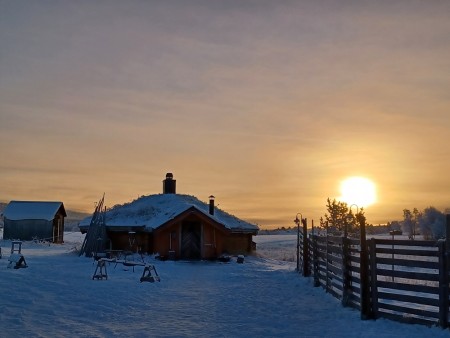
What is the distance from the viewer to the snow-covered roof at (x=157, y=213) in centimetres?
3453

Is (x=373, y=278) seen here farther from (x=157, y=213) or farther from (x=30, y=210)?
(x=30, y=210)

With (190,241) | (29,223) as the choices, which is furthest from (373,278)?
(29,223)

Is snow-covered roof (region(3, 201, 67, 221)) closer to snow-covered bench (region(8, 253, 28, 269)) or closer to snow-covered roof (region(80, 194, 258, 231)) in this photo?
snow-covered roof (region(80, 194, 258, 231))

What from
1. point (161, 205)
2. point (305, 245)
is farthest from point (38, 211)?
point (305, 245)

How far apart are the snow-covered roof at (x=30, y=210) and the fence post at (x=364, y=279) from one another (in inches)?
1875

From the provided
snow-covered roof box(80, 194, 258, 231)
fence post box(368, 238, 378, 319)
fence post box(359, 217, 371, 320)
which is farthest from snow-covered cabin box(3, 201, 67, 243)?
fence post box(368, 238, 378, 319)

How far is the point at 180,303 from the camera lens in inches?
599

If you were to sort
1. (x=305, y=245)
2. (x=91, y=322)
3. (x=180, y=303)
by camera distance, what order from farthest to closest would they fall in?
(x=305, y=245) → (x=180, y=303) → (x=91, y=322)

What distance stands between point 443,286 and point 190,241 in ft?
82.3

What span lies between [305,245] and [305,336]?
12402 mm

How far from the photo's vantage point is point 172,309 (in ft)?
46.2

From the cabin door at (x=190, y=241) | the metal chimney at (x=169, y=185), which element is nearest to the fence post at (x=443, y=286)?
the cabin door at (x=190, y=241)

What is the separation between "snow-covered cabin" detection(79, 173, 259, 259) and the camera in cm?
3369

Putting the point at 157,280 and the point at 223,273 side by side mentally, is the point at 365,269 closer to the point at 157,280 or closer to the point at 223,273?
the point at 157,280
